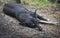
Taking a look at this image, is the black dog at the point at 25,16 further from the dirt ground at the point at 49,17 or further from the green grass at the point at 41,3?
the green grass at the point at 41,3

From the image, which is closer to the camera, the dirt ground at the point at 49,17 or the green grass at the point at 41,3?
the dirt ground at the point at 49,17

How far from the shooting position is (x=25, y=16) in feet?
21.6

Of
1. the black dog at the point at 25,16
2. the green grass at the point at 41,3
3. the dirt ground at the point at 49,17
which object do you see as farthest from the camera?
the green grass at the point at 41,3

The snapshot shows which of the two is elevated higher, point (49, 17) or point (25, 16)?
point (25, 16)

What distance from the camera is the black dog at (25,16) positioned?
610 centimetres

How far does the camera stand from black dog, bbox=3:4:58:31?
6.10 meters

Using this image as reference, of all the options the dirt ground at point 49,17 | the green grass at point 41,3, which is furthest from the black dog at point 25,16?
the green grass at point 41,3

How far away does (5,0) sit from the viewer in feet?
31.3

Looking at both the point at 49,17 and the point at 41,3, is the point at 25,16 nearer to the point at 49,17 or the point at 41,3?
the point at 49,17

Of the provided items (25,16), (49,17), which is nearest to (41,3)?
(49,17)

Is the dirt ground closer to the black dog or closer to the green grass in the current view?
the black dog

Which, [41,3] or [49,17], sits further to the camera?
[41,3]

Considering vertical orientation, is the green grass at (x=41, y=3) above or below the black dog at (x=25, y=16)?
below

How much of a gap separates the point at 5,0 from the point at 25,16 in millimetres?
3279
